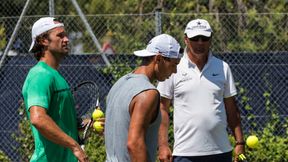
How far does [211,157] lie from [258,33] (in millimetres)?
4308

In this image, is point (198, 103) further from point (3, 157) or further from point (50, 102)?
point (3, 157)

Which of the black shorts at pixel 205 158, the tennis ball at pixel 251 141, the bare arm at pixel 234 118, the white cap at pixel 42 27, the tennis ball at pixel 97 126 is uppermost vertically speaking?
the white cap at pixel 42 27

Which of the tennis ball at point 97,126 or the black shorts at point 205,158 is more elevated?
the tennis ball at point 97,126

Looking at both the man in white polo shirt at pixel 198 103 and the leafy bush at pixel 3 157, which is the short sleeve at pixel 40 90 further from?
the leafy bush at pixel 3 157

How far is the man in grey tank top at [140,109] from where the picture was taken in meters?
4.79

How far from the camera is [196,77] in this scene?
671 centimetres

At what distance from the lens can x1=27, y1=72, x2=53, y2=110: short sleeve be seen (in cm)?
523

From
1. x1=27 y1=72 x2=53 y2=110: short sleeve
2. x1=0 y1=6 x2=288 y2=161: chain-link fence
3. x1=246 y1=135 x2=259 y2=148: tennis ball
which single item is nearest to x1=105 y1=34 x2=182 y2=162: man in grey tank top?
x1=27 y1=72 x2=53 y2=110: short sleeve

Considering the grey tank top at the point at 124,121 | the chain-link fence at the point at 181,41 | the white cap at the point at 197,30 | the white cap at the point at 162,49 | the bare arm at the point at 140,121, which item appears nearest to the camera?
the bare arm at the point at 140,121

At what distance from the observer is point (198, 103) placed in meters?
6.65

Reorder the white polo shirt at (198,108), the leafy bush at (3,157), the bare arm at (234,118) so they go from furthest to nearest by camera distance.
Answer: the leafy bush at (3,157) < the bare arm at (234,118) < the white polo shirt at (198,108)

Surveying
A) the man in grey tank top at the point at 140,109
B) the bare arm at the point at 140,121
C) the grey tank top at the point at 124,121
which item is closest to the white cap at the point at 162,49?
the man in grey tank top at the point at 140,109

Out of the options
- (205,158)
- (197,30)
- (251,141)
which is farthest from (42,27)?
(251,141)

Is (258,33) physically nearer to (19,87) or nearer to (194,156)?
(19,87)
